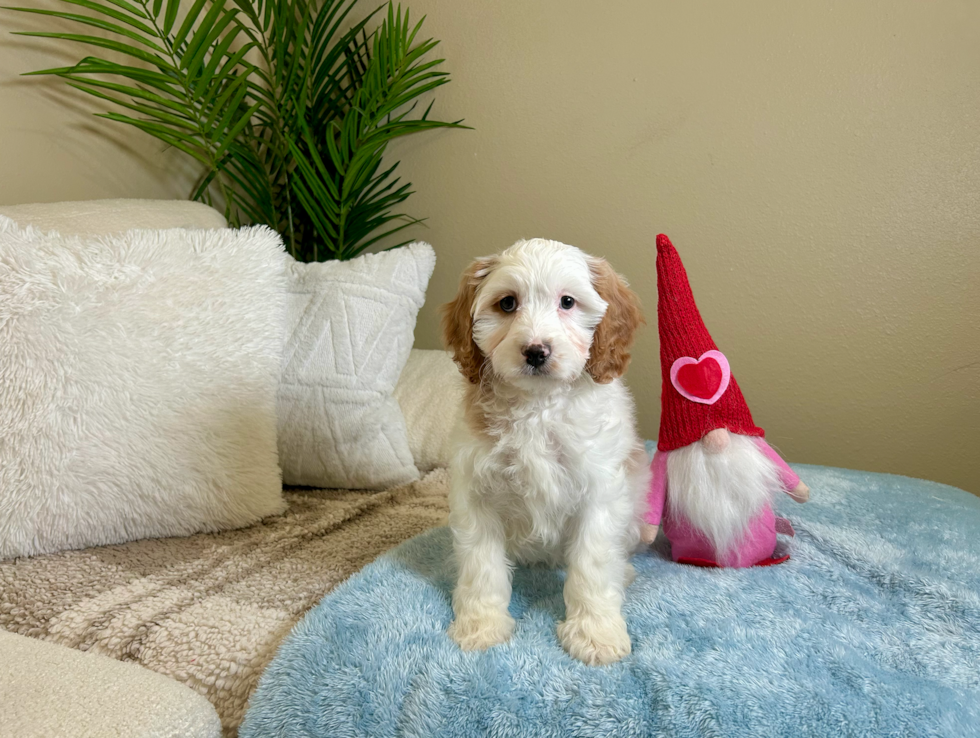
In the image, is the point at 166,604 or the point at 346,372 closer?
the point at 166,604

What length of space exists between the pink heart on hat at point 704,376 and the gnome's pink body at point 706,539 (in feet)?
0.50

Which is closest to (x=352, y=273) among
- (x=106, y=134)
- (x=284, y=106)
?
(x=284, y=106)

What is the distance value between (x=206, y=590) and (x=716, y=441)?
1.07 metres

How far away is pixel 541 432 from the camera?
1173 mm

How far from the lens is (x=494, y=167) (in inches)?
94.0

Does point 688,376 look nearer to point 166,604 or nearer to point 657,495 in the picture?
point 657,495

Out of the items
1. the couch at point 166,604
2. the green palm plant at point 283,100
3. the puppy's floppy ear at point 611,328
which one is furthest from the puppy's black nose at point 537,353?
the green palm plant at point 283,100

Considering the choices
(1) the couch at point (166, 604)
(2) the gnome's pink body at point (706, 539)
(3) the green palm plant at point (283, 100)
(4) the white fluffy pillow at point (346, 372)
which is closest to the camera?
(1) the couch at point (166, 604)

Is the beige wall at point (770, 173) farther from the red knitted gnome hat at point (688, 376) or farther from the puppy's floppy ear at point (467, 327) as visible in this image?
→ the puppy's floppy ear at point (467, 327)

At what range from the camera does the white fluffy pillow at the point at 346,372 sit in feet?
5.76

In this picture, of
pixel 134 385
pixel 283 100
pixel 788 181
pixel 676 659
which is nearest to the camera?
pixel 676 659

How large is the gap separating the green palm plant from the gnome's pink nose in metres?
1.54

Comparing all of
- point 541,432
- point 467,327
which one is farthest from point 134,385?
point 541,432

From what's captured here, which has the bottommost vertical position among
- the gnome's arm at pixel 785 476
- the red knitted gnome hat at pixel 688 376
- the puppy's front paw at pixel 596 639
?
the puppy's front paw at pixel 596 639
